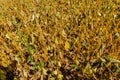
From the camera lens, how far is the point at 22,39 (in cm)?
279

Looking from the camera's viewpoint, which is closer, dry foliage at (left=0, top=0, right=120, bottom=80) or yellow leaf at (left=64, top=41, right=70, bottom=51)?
dry foliage at (left=0, top=0, right=120, bottom=80)

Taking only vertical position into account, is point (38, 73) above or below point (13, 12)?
below

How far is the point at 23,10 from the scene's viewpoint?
3814 mm

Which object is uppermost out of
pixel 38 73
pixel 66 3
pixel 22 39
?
pixel 66 3

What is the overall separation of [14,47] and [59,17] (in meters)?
0.84

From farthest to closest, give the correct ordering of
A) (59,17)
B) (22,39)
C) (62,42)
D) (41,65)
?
1. (59,17)
2. (22,39)
3. (62,42)
4. (41,65)

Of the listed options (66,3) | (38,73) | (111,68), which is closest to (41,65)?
(38,73)

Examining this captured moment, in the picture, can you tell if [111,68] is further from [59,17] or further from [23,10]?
[23,10]

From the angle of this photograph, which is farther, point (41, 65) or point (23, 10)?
point (23, 10)

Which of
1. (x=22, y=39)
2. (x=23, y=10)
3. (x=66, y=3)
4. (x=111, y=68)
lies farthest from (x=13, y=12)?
(x=111, y=68)

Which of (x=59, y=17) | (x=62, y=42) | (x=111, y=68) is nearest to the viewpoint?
(x=111, y=68)

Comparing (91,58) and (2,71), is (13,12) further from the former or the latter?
(91,58)

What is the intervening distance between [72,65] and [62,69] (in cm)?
14

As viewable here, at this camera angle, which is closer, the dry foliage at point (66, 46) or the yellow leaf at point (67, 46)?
the dry foliage at point (66, 46)
